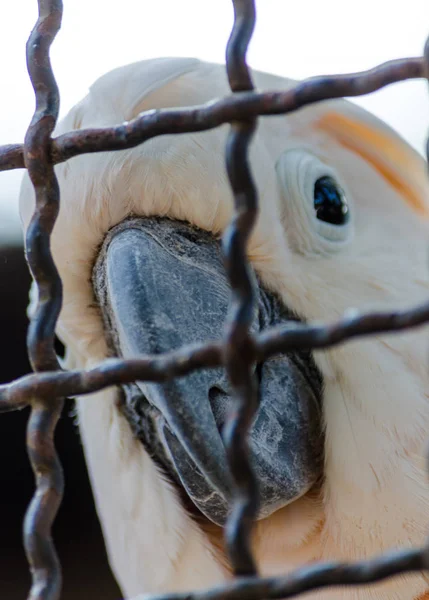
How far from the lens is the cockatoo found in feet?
4.25

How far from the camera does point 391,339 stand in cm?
141

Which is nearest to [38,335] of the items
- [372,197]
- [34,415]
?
[34,415]

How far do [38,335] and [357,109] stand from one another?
934 mm

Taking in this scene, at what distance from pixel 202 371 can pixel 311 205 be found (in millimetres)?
402

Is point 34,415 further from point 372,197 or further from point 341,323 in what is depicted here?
point 372,197

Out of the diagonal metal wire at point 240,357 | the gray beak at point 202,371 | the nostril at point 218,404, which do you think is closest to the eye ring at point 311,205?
the gray beak at point 202,371

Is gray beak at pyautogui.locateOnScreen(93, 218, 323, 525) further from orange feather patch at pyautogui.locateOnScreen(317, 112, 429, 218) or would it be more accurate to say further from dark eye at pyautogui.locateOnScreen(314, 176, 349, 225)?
orange feather patch at pyautogui.locateOnScreen(317, 112, 429, 218)

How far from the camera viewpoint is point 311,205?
1.47 meters

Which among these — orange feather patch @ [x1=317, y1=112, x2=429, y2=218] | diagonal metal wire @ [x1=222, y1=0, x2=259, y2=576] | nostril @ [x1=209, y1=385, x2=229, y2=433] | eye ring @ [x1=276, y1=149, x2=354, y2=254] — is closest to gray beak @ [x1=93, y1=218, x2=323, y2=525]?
nostril @ [x1=209, y1=385, x2=229, y2=433]

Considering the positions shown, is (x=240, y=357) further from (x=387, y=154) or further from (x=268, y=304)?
(x=387, y=154)

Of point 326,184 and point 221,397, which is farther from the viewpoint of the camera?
point 326,184

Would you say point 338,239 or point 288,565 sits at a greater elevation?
point 338,239

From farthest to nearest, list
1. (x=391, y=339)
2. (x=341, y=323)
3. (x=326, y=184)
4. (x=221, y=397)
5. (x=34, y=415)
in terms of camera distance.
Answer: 1. (x=326, y=184)
2. (x=391, y=339)
3. (x=221, y=397)
4. (x=34, y=415)
5. (x=341, y=323)

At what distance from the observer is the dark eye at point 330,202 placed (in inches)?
58.9
